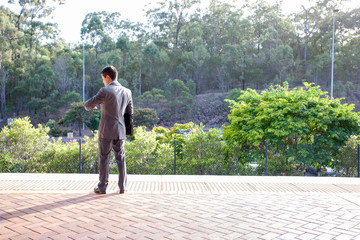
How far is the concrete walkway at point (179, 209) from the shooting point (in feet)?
11.1

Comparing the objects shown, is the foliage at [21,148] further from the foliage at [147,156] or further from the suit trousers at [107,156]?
the suit trousers at [107,156]

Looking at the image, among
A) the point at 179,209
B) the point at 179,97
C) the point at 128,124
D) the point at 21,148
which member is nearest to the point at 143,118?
the point at 179,97

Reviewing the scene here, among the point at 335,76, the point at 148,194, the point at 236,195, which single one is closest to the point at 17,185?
the point at 148,194

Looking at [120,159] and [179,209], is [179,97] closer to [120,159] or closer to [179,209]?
[120,159]

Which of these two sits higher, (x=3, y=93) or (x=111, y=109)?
(x=3, y=93)

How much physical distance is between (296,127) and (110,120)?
5.85m

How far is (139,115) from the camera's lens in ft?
107

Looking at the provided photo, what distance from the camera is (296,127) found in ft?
29.2

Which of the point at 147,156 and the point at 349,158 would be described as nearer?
the point at 147,156

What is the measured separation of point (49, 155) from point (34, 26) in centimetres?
4611

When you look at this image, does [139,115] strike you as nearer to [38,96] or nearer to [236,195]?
[38,96]

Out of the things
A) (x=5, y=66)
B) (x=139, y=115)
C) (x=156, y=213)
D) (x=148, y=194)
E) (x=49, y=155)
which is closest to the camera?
(x=156, y=213)

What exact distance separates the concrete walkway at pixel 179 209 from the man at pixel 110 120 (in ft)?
1.15

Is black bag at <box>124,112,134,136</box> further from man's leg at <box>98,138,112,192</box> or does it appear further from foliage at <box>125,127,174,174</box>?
foliage at <box>125,127,174,174</box>
